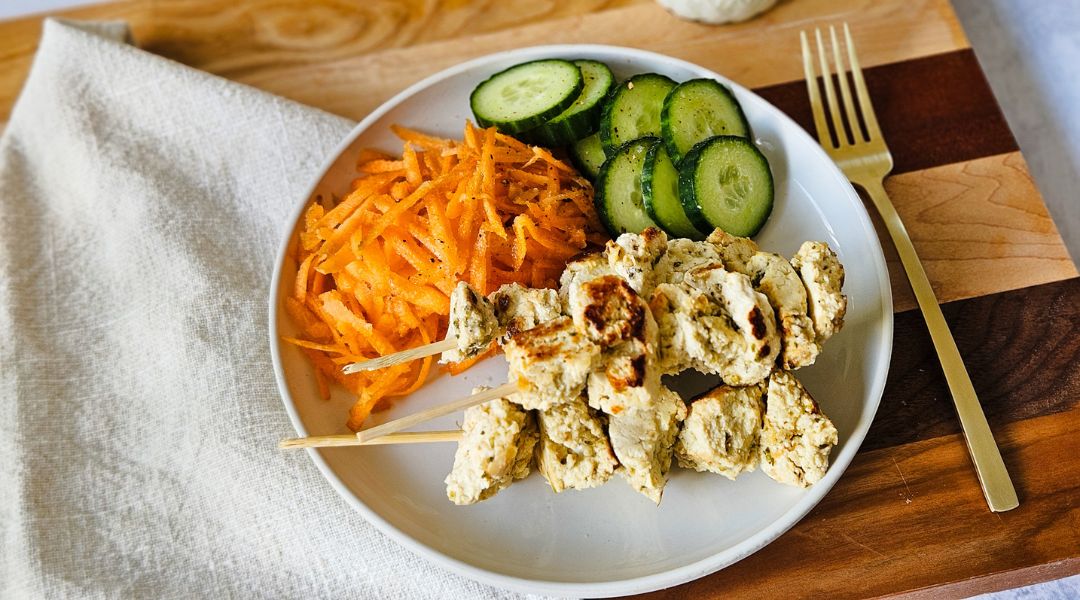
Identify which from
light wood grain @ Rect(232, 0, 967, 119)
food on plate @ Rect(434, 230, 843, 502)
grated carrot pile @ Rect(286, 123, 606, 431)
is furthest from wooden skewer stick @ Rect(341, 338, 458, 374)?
light wood grain @ Rect(232, 0, 967, 119)

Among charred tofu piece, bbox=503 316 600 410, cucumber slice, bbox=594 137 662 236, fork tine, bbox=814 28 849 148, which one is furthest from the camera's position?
fork tine, bbox=814 28 849 148

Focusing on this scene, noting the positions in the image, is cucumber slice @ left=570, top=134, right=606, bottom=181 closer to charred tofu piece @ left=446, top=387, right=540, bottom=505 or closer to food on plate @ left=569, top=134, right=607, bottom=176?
food on plate @ left=569, top=134, right=607, bottom=176

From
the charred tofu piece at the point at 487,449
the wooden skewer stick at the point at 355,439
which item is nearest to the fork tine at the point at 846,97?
the charred tofu piece at the point at 487,449

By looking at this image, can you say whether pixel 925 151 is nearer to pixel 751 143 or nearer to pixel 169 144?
pixel 751 143

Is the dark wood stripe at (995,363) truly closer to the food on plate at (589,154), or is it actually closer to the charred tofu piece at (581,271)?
the charred tofu piece at (581,271)

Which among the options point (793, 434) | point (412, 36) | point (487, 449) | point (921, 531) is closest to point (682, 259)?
point (793, 434)

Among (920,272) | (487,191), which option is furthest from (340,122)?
(920,272)
